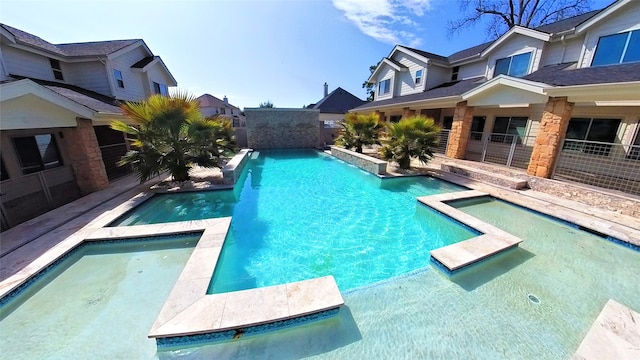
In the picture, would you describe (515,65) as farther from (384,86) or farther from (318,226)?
(318,226)

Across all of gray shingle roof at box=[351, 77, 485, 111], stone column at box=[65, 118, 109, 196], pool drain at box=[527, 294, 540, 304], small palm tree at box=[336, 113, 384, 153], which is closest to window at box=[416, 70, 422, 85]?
gray shingle roof at box=[351, 77, 485, 111]

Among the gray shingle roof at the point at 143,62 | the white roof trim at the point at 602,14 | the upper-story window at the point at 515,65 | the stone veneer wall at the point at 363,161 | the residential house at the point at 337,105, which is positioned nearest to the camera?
the white roof trim at the point at 602,14

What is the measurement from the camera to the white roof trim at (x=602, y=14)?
7728mm

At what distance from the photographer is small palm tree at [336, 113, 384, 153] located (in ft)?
45.3

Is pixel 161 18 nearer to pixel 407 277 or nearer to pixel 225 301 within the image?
pixel 225 301

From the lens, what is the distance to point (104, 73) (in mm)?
11078

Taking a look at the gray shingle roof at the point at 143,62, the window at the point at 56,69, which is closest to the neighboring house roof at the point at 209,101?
the gray shingle roof at the point at 143,62

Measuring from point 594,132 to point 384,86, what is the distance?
1306 centimetres

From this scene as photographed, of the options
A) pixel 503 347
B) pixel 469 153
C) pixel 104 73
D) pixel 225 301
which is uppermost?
pixel 104 73

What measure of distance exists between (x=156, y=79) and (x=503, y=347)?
19791mm

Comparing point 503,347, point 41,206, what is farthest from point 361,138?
point 41,206

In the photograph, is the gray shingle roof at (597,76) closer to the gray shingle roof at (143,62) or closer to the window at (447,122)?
the window at (447,122)

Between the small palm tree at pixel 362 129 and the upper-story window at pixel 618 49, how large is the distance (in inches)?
356

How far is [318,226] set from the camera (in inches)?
234
